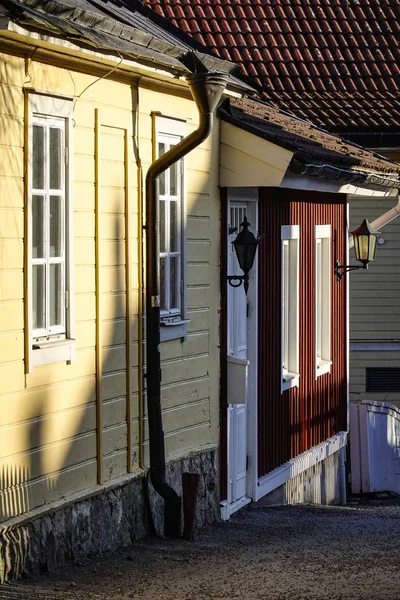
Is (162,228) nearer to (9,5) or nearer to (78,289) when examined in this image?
(78,289)

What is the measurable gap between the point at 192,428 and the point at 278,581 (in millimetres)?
2419

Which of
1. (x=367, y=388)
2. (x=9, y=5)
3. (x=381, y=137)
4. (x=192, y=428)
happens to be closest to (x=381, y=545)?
(x=192, y=428)

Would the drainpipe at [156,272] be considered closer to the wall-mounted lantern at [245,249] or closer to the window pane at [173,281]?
the window pane at [173,281]

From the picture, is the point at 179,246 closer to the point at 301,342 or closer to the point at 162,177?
the point at 162,177

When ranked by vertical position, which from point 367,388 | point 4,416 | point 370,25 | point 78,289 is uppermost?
point 370,25

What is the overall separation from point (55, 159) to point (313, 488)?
303 inches

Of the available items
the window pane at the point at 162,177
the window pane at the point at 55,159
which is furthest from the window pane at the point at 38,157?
the window pane at the point at 162,177

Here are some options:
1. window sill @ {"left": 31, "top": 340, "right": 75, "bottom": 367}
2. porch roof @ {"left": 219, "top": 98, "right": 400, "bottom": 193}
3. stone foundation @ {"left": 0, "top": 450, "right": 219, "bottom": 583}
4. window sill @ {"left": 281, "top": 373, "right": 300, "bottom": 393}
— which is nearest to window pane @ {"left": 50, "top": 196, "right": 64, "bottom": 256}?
window sill @ {"left": 31, "top": 340, "right": 75, "bottom": 367}

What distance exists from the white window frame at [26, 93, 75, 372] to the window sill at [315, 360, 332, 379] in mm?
6760

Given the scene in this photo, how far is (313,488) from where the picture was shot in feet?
49.0

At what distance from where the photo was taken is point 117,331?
9008mm

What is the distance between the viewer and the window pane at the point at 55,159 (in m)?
8.03

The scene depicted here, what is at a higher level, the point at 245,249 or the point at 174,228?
the point at 174,228

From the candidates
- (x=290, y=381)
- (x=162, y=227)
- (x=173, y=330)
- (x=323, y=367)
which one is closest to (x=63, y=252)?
(x=162, y=227)
